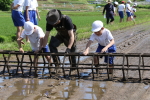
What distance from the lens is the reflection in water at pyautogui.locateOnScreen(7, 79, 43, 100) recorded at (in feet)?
18.7

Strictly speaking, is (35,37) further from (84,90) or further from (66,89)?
(84,90)

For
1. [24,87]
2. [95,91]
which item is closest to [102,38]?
[95,91]

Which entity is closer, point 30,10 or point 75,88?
point 75,88

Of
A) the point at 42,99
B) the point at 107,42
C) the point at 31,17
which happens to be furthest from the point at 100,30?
the point at 31,17

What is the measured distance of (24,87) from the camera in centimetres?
640

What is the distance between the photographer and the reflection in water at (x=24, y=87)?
18.7 feet

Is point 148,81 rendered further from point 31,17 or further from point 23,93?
point 31,17

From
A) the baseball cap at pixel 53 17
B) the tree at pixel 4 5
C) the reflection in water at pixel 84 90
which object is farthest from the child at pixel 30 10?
the tree at pixel 4 5

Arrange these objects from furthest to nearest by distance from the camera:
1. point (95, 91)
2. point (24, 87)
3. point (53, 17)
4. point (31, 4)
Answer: point (31, 4)
point (53, 17)
point (24, 87)
point (95, 91)

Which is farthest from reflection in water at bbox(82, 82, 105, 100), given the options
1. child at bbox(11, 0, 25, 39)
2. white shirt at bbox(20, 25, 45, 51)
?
child at bbox(11, 0, 25, 39)

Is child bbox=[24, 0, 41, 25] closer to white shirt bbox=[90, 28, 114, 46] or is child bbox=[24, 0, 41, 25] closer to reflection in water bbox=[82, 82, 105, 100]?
white shirt bbox=[90, 28, 114, 46]

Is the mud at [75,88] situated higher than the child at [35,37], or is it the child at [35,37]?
the child at [35,37]

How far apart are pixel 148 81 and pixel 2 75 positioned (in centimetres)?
332

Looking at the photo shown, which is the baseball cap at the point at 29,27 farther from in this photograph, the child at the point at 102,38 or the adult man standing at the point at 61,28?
the child at the point at 102,38
